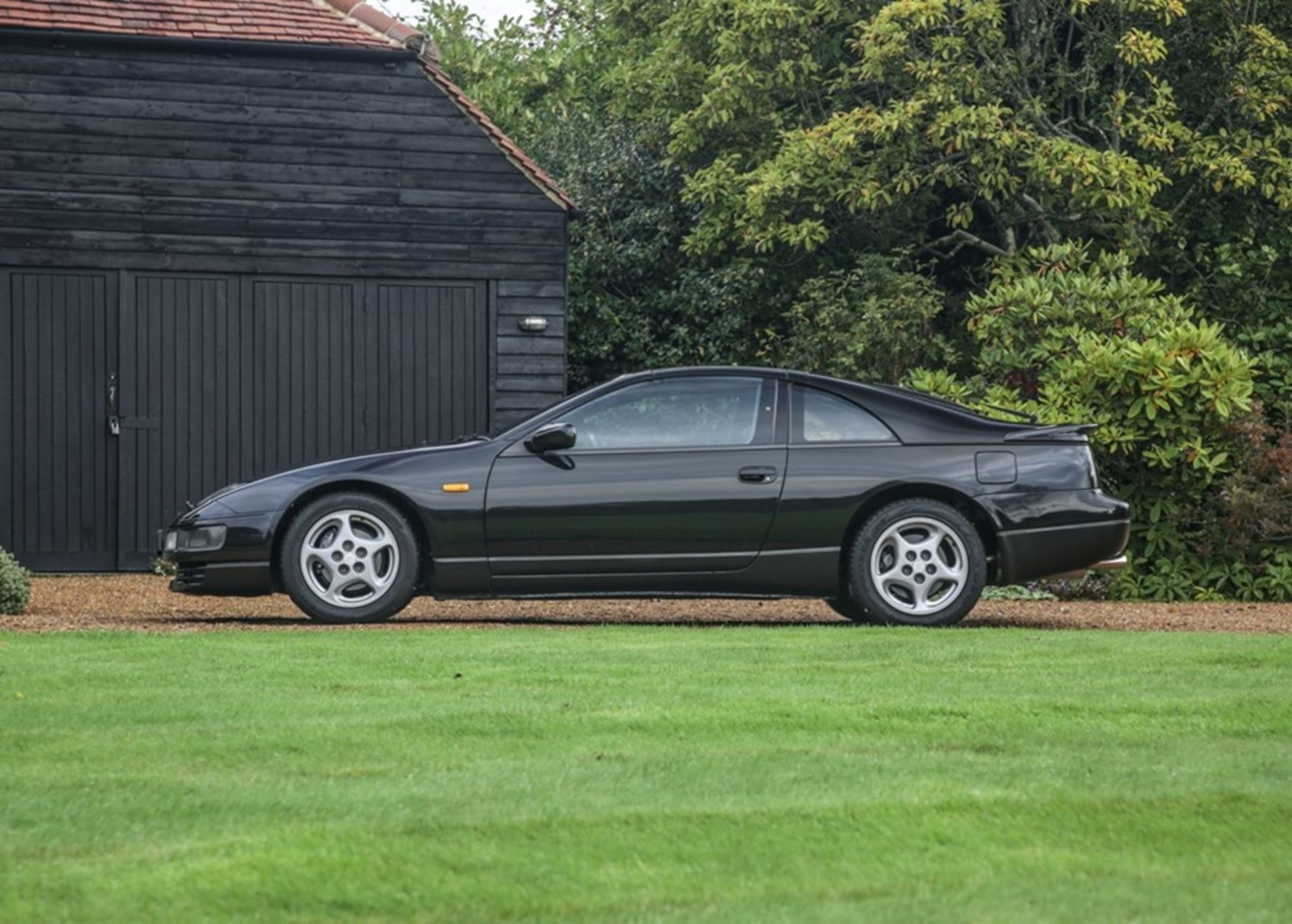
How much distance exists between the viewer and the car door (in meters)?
11.0

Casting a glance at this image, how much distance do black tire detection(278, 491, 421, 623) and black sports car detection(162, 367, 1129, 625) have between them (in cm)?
1

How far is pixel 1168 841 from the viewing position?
493 centimetres

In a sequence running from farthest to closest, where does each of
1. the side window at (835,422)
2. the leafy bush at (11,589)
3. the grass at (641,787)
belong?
1. the leafy bush at (11,589)
2. the side window at (835,422)
3. the grass at (641,787)

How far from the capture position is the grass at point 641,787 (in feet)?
14.3

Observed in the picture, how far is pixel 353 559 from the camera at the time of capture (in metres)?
11.1

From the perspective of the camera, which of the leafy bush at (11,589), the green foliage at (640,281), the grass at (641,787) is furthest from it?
the green foliage at (640,281)

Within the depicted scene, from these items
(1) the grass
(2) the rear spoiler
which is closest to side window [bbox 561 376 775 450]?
(2) the rear spoiler

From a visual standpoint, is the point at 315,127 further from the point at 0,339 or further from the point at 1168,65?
the point at 1168,65

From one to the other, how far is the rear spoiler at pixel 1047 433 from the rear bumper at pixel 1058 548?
0.49m

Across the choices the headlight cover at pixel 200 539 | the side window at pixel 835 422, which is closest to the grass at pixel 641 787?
the headlight cover at pixel 200 539

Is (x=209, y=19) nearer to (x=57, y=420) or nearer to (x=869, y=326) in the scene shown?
(x=57, y=420)

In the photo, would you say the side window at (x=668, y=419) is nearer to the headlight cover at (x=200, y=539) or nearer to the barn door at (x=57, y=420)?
the headlight cover at (x=200, y=539)

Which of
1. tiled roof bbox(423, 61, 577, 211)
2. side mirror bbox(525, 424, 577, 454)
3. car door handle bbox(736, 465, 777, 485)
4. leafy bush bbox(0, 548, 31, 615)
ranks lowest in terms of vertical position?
leafy bush bbox(0, 548, 31, 615)

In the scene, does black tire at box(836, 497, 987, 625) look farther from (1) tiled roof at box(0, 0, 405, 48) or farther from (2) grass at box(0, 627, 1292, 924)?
(1) tiled roof at box(0, 0, 405, 48)
